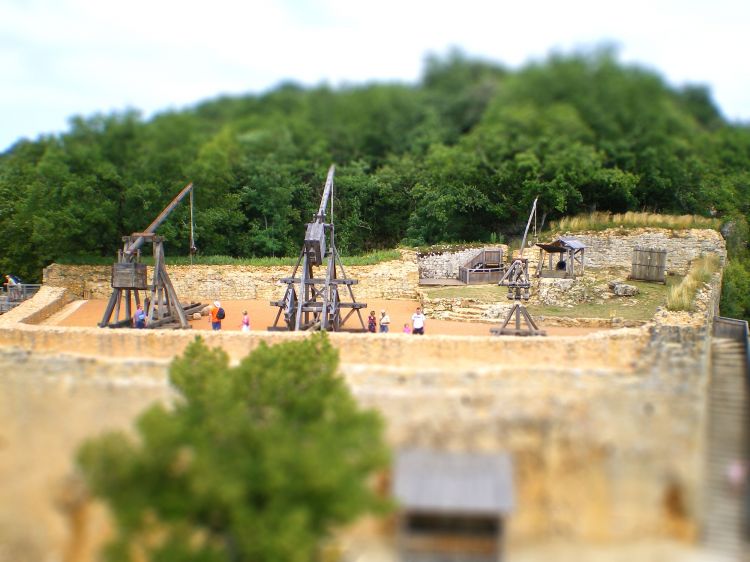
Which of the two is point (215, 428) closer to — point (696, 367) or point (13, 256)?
point (696, 367)

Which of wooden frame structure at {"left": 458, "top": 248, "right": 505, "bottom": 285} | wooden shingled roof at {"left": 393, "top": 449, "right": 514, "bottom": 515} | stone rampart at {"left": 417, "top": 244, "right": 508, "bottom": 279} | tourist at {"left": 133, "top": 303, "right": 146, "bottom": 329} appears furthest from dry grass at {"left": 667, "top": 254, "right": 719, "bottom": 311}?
tourist at {"left": 133, "top": 303, "right": 146, "bottom": 329}

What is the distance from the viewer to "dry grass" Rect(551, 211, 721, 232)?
27.5m

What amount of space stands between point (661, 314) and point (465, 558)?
38.0ft

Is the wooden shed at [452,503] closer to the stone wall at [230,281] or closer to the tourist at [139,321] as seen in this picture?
the tourist at [139,321]

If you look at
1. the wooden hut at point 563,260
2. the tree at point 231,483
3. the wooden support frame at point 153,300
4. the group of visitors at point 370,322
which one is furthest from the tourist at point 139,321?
the wooden hut at point 563,260

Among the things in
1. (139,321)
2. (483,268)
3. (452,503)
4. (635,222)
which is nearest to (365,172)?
(483,268)

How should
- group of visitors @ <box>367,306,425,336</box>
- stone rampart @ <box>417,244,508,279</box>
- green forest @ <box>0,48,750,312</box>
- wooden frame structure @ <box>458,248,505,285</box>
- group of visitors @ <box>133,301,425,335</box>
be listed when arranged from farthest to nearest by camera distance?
Answer: 1. stone rampart @ <box>417,244,508,279</box>
2. green forest @ <box>0,48,750,312</box>
3. wooden frame structure @ <box>458,248,505,285</box>
4. group of visitors @ <box>367,306,425,336</box>
5. group of visitors @ <box>133,301,425,335</box>

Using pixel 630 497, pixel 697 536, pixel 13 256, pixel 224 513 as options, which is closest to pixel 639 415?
pixel 630 497

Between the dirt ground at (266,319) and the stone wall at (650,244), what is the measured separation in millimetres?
9057

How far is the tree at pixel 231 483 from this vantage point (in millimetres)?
5730

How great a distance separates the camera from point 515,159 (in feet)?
94.3

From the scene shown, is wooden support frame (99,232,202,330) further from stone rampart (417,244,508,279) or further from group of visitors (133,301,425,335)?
stone rampart (417,244,508,279)

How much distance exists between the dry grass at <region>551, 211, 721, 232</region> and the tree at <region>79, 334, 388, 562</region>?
2393cm

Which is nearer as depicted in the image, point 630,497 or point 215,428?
point 215,428
